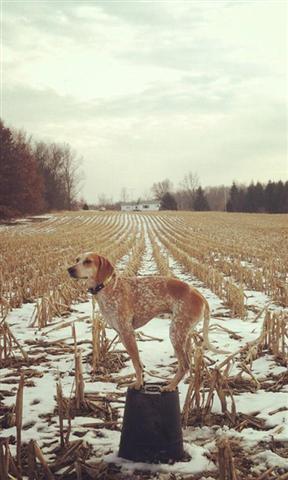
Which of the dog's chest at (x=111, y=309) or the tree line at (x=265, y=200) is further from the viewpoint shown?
the tree line at (x=265, y=200)

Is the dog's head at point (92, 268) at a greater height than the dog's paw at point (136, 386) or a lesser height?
greater

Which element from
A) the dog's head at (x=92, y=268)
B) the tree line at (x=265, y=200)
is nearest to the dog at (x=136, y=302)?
the dog's head at (x=92, y=268)

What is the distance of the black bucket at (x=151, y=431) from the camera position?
368 cm

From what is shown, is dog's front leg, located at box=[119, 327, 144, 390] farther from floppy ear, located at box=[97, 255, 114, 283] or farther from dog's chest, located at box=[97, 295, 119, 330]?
floppy ear, located at box=[97, 255, 114, 283]

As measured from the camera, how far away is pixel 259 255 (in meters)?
18.6

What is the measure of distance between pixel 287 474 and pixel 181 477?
31.2 inches

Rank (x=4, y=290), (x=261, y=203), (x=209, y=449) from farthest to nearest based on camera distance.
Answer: (x=261, y=203) < (x=4, y=290) < (x=209, y=449)

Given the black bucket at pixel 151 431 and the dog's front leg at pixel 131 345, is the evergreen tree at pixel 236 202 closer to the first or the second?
the dog's front leg at pixel 131 345

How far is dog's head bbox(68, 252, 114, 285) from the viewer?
4258 mm

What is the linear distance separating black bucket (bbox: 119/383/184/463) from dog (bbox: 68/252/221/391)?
1.82ft

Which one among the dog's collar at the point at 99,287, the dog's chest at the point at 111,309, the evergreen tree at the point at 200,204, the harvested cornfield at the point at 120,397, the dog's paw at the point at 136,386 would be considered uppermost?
the evergreen tree at the point at 200,204

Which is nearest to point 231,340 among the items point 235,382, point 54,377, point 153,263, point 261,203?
point 235,382

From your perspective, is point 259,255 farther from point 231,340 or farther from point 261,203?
point 261,203

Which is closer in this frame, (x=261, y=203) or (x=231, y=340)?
(x=231, y=340)
